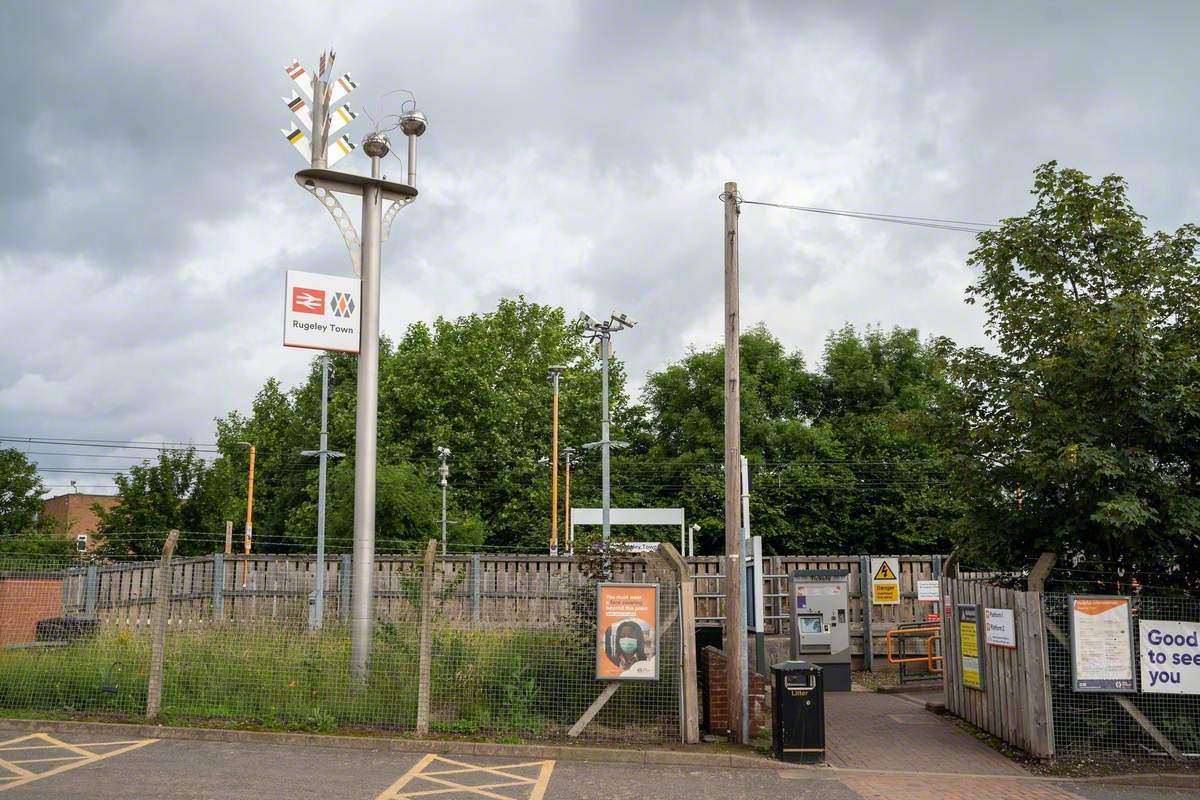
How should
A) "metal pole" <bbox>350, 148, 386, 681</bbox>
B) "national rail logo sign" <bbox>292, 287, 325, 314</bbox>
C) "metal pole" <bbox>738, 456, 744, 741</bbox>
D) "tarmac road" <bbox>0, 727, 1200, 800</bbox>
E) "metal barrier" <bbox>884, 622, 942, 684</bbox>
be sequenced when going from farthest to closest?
"metal barrier" <bbox>884, 622, 942, 684</bbox>, "national rail logo sign" <bbox>292, 287, 325, 314</bbox>, "metal pole" <bbox>350, 148, 386, 681</bbox>, "metal pole" <bbox>738, 456, 744, 741</bbox>, "tarmac road" <bbox>0, 727, 1200, 800</bbox>

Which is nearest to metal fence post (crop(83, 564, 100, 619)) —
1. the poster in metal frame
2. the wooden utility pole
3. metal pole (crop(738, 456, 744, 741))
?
the wooden utility pole

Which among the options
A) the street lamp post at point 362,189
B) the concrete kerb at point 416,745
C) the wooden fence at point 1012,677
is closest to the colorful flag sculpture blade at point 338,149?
the street lamp post at point 362,189

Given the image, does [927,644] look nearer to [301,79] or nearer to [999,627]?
[999,627]

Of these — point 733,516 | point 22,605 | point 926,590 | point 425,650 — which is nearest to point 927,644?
point 926,590

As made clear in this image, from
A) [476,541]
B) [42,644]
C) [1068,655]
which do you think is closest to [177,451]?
[476,541]

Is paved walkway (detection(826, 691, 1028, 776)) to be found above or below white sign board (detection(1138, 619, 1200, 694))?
below

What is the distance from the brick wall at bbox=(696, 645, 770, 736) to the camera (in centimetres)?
1188

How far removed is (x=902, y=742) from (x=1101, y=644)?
2.64 metres

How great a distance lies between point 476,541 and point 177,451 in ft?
54.6

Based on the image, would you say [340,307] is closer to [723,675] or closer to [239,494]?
[723,675]

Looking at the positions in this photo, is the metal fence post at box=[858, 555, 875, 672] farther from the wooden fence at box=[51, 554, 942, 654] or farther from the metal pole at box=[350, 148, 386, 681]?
the metal pole at box=[350, 148, 386, 681]

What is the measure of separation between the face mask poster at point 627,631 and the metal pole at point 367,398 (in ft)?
10.2

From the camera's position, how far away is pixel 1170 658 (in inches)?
433

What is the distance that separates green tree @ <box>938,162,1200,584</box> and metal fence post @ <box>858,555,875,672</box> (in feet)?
25.0
